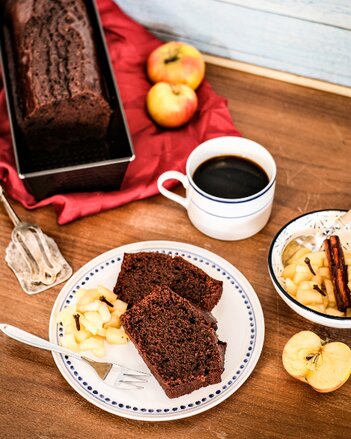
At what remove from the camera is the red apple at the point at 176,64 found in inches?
67.1

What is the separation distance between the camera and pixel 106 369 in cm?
119

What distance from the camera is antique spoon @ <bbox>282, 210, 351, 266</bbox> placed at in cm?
133

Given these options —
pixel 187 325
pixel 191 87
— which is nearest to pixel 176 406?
pixel 187 325

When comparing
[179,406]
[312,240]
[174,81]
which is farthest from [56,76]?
[179,406]

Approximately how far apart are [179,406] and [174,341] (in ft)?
0.39

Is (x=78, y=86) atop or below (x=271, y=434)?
atop

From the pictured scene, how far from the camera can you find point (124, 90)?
5.71 feet

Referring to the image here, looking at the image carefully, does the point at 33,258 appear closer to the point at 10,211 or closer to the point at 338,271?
the point at 10,211

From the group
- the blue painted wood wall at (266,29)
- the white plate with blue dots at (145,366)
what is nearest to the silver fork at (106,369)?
the white plate with blue dots at (145,366)

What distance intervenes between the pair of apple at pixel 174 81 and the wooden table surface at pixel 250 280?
0.38 feet

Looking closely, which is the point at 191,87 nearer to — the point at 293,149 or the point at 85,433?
the point at 293,149

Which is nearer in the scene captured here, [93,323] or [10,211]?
[93,323]

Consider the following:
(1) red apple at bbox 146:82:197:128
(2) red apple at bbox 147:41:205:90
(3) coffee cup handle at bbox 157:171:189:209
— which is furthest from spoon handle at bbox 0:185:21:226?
(2) red apple at bbox 147:41:205:90

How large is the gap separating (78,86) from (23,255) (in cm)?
43
